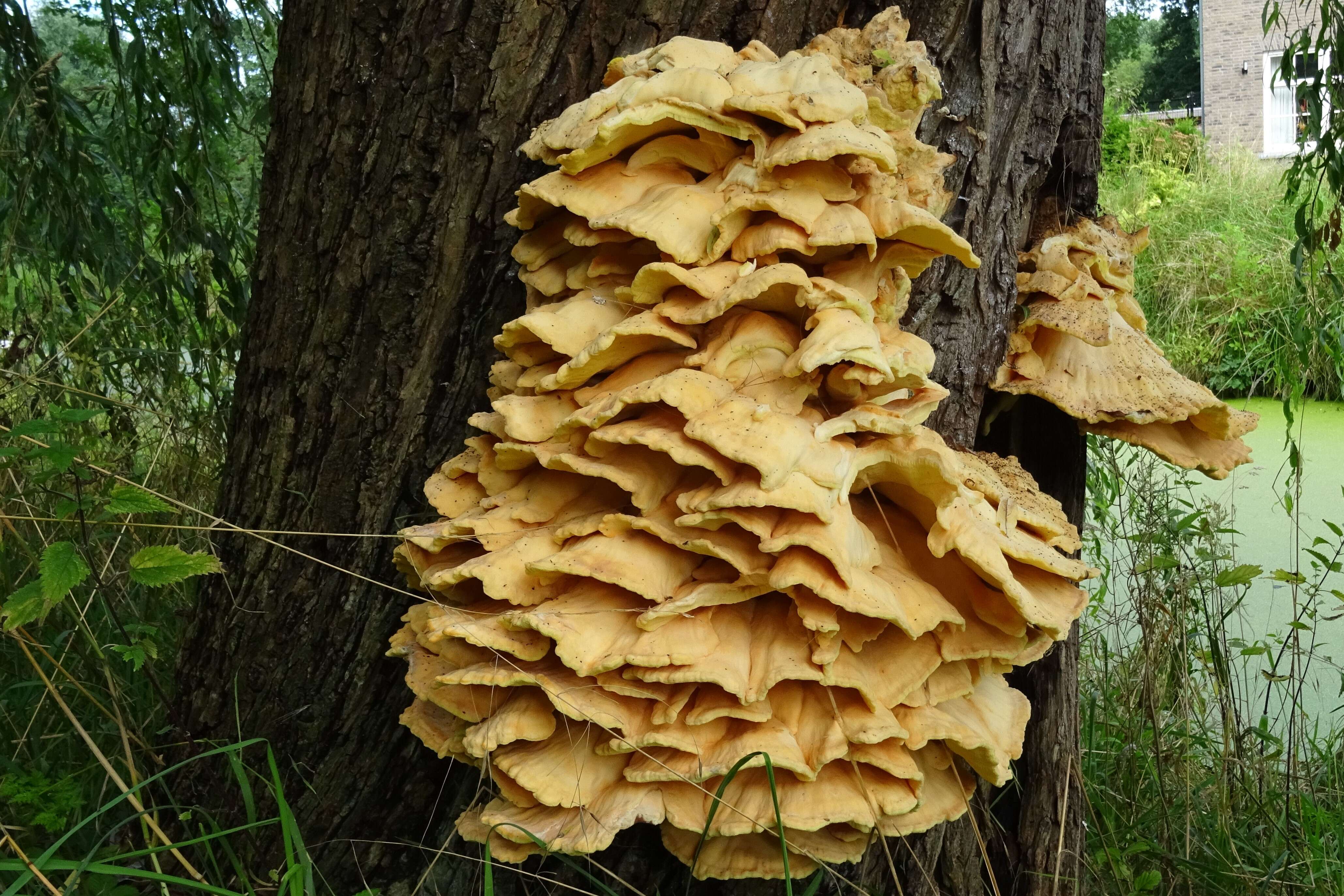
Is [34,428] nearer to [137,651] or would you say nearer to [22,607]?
[22,607]

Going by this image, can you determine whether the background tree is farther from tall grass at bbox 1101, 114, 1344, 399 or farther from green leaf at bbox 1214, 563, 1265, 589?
green leaf at bbox 1214, 563, 1265, 589

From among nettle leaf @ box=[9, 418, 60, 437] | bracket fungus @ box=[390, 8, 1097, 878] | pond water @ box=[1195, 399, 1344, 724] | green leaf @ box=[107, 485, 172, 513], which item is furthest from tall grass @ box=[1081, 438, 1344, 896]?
nettle leaf @ box=[9, 418, 60, 437]

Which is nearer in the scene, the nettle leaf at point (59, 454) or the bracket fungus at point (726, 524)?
the bracket fungus at point (726, 524)

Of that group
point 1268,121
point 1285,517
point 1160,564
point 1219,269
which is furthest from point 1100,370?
point 1268,121

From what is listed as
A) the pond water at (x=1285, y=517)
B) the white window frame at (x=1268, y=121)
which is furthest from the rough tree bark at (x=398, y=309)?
the white window frame at (x=1268, y=121)

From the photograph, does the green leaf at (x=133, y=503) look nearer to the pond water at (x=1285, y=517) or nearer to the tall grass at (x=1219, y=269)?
the pond water at (x=1285, y=517)

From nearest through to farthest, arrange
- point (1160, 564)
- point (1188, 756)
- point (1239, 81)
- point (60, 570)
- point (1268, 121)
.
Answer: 1. point (60, 570)
2. point (1160, 564)
3. point (1188, 756)
4. point (1268, 121)
5. point (1239, 81)

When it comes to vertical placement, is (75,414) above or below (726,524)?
above
